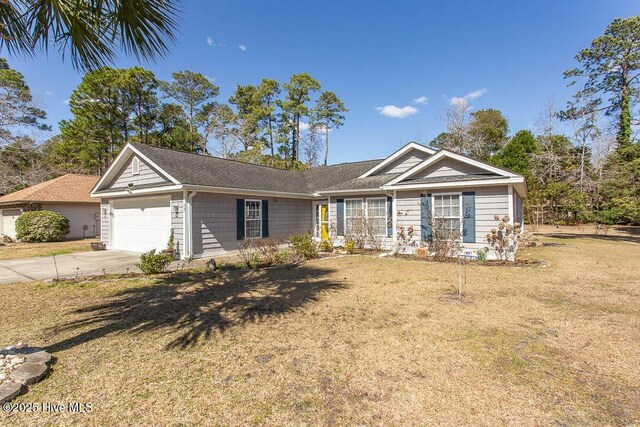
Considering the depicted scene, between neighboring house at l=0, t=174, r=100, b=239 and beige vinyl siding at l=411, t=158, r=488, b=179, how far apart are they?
2035cm

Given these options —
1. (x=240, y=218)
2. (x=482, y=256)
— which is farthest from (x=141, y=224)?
(x=482, y=256)

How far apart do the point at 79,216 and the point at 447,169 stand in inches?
912

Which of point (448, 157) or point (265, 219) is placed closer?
point (448, 157)

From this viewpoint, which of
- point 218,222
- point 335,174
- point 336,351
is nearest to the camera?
point 336,351

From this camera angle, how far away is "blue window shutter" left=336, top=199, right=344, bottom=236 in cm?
1414

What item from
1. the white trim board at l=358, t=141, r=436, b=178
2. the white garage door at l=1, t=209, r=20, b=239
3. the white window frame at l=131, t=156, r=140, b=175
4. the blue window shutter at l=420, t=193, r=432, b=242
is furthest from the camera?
the white garage door at l=1, t=209, r=20, b=239

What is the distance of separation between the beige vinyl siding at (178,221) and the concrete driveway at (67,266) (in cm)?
153

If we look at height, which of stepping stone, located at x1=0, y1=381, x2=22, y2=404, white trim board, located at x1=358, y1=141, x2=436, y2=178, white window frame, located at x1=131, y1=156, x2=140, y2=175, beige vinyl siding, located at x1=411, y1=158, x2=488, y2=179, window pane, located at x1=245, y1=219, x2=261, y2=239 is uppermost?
white trim board, located at x1=358, y1=141, x2=436, y2=178

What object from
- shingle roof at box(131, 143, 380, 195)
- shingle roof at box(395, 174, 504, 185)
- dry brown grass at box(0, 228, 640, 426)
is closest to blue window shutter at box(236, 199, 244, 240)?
shingle roof at box(131, 143, 380, 195)

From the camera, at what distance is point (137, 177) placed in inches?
515

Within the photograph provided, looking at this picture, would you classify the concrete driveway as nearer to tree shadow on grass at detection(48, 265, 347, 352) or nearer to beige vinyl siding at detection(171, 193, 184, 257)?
beige vinyl siding at detection(171, 193, 184, 257)

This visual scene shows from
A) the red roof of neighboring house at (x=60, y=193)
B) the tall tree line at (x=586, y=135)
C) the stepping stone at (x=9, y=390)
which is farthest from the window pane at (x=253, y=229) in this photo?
the tall tree line at (x=586, y=135)

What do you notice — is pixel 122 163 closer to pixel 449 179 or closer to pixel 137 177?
pixel 137 177

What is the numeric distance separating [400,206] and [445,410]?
10.0m
